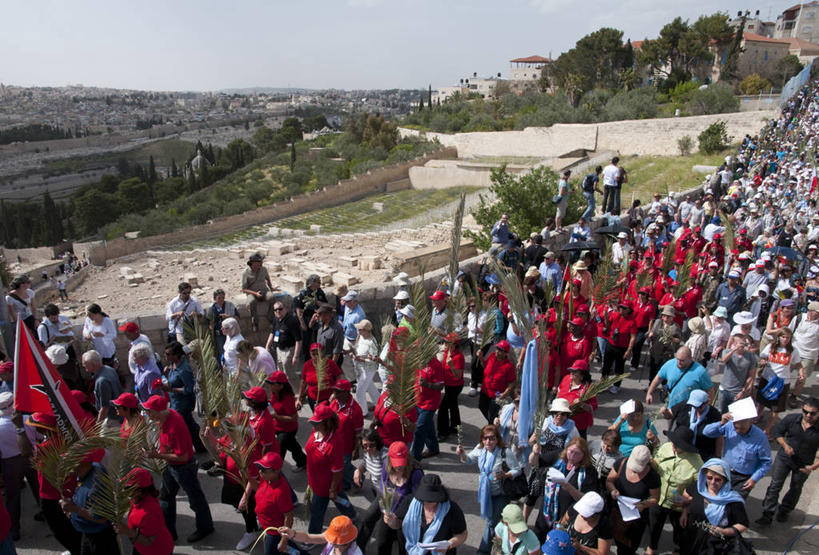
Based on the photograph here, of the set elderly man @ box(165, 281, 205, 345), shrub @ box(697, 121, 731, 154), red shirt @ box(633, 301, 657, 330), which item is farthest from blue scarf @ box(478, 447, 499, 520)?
shrub @ box(697, 121, 731, 154)

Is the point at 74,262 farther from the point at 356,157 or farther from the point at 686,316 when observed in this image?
the point at 686,316

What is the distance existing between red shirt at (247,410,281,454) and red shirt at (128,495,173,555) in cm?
81

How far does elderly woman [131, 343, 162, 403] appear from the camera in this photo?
17.3ft

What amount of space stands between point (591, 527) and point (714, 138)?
30.8 m

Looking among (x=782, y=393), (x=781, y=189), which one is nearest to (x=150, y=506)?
(x=782, y=393)

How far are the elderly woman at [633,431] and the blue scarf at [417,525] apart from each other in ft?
5.27

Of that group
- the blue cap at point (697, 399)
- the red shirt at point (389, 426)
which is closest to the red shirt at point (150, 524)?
the red shirt at point (389, 426)

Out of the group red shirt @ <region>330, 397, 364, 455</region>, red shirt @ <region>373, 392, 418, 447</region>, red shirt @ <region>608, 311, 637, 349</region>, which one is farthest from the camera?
red shirt @ <region>608, 311, 637, 349</region>

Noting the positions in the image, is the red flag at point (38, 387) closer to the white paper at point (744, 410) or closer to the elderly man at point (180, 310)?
the elderly man at point (180, 310)

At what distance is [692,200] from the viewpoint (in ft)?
53.5

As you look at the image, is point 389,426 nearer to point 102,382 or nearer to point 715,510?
point 715,510

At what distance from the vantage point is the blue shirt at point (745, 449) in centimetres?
436

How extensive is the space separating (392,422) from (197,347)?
1.92 metres

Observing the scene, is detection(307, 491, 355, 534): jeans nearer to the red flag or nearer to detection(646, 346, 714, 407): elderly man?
the red flag
